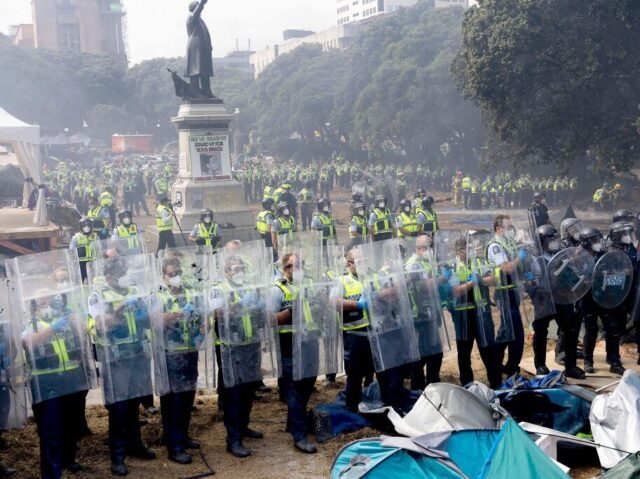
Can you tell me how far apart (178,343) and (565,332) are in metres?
4.40

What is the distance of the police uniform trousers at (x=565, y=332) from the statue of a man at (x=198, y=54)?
15.9m

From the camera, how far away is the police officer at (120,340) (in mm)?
6672

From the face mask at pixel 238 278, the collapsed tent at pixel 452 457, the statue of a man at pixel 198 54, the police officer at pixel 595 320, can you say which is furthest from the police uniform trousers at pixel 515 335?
the statue of a man at pixel 198 54

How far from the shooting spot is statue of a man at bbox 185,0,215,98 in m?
23.2

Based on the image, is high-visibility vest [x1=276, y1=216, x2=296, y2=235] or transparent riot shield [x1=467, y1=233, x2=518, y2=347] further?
high-visibility vest [x1=276, y1=216, x2=296, y2=235]

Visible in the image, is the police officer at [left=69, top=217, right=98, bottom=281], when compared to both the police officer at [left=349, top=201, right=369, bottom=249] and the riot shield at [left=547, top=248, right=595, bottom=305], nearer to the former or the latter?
the police officer at [left=349, top=201, right=369, bottom=249]

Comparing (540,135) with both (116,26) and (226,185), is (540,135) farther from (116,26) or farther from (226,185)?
(116,26)

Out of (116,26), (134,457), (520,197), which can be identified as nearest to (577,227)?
(134,457)

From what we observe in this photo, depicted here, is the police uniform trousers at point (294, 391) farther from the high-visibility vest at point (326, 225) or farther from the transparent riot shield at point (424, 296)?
the high-visibility vest at point (326, 225)

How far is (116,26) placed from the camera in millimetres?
106500

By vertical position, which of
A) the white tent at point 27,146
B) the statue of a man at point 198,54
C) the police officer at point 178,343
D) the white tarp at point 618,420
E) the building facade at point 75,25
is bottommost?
the white tarp at point 618,420

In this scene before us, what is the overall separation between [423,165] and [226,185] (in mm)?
22671

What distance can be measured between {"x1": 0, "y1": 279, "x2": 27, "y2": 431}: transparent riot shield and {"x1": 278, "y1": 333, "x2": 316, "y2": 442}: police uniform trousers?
2.15 meters

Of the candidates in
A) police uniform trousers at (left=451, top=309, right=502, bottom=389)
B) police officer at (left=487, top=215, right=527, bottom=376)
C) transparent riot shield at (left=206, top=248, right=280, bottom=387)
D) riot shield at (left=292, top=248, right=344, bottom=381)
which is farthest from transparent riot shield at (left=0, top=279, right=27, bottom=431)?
police officer at (left=487, top=215, right=527, bottom=376)
